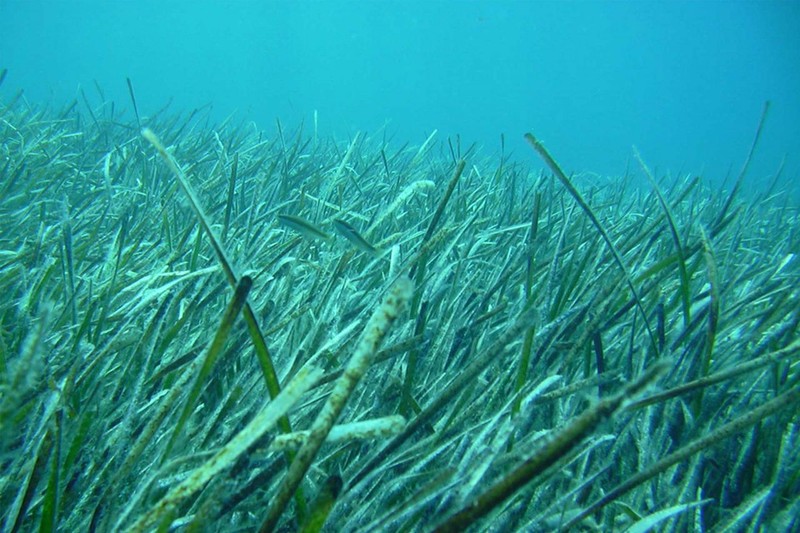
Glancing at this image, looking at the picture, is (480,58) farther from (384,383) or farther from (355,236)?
(384,383)

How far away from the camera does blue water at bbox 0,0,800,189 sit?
70938 mm

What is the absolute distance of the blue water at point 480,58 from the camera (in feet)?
233

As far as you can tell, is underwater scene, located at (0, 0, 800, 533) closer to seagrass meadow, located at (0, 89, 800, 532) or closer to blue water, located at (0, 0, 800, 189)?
seagrass meadow, located at (0, 89, 800, 532)

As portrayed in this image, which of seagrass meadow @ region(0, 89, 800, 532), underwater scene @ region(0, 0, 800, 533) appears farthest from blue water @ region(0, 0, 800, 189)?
seagrass meadow @ region(0, 89, 800, 532)

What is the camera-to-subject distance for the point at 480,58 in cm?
10700

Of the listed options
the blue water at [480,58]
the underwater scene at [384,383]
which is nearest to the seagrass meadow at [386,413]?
the underwater scene at [384,383]

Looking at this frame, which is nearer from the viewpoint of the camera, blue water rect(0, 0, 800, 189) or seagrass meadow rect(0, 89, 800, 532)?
seagrass meadow rect(0, 89, 800, 532)

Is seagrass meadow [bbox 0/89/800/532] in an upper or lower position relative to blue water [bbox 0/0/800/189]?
lower

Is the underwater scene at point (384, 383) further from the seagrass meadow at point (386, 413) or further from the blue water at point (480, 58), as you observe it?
the blue water at point (480, 58)

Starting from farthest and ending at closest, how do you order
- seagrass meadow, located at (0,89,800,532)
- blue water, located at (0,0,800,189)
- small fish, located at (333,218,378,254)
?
blue water, located at (0,0,800,189), small fish, located at (333,218,378,254), seagrass meadow, located at (0,89,800,532)

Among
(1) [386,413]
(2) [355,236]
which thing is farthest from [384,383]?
(2) [355,236]

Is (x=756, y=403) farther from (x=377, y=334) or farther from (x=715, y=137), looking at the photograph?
(x=715, y=137)

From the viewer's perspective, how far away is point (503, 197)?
10.7 feet

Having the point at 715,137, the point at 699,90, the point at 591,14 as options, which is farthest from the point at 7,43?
the point at 699,90
